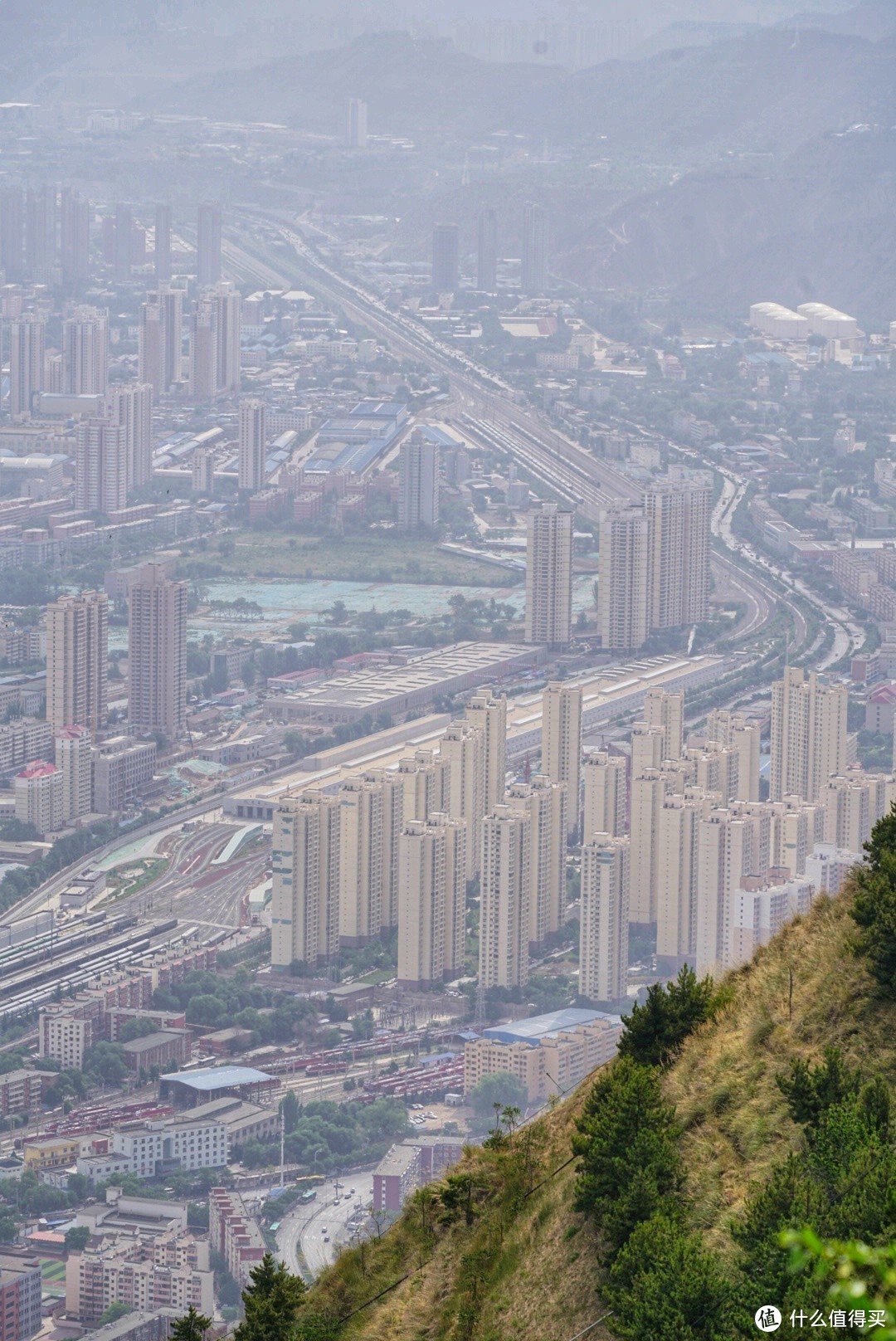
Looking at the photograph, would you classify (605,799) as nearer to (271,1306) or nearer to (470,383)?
(271,1306)

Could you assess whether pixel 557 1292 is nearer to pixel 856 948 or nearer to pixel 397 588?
pixel 856 948

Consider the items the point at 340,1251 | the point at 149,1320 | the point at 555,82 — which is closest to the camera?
the point at 340,1251

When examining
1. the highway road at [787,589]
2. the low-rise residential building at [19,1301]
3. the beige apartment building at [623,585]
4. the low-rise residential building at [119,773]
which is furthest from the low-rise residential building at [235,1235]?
the beige apartment building at [623,585]

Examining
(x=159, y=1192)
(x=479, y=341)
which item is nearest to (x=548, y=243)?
(x=479, y=341)

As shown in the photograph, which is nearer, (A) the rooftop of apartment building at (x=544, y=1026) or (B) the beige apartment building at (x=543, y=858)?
(A) the rooftop of apartment building at (x=544, y=1026)

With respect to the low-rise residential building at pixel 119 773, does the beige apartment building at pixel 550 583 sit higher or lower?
higher

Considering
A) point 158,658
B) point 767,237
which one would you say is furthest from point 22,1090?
point 767,237

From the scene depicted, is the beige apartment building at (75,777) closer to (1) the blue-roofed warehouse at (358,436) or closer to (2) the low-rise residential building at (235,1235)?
(2) the low-rise residential building at (235,1235)
